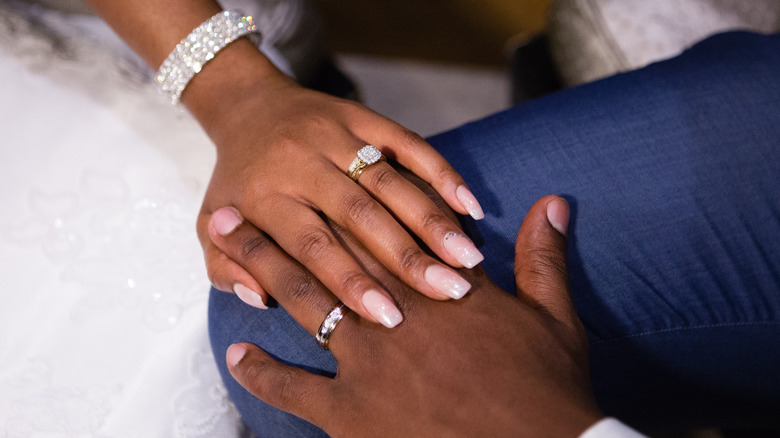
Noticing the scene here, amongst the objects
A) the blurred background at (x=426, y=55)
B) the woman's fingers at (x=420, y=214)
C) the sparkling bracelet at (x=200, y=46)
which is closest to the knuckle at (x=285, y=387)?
the woman's fingers at (x=420, y=214)

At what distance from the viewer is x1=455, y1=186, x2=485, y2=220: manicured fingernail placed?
0.63 meters

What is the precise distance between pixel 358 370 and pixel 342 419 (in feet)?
0.17

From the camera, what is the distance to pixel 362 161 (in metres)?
0.66

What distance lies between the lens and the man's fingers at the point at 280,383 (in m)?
0.58

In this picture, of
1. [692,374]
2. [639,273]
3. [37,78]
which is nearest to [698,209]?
[639,273]

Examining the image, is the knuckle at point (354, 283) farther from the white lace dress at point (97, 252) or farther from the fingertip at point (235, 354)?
the white lace dress at point (97, 252)

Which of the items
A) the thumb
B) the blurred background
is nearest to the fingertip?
the thumb

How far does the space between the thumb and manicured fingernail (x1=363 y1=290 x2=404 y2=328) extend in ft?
0.48

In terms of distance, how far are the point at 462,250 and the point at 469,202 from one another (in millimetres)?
70

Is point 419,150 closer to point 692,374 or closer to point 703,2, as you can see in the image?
point 692,374

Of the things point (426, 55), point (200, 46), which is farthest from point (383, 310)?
point (426, 55)

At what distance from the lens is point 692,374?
72 cm

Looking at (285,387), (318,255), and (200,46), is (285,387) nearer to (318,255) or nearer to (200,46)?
(318,255)

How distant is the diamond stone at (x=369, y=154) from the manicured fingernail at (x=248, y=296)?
208 mm
